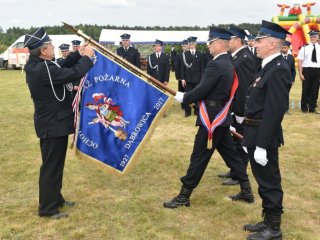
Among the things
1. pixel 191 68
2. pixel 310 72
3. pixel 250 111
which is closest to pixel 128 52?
pixel 191 68

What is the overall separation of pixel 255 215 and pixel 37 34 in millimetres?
3341

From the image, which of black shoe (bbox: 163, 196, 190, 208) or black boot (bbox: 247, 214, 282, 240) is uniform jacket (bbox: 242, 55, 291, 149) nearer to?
black boot (bbox: 247, 214, 282, 240)

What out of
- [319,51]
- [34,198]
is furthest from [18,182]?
[319,51]

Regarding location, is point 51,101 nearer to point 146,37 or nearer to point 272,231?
point 272,231

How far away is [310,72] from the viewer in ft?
36.0

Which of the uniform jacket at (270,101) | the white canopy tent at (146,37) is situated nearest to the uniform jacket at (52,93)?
the uniform jacket at (270,101)

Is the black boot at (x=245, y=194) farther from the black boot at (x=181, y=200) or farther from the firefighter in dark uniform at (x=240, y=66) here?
the firefighter in dark uniform at (x=240, y=66)

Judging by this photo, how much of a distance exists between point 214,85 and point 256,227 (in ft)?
5.53

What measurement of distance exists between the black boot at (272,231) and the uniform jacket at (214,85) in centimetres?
131

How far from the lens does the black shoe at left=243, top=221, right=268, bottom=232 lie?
4016mm

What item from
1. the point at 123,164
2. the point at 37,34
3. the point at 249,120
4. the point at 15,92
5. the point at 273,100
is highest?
the point at 37,34

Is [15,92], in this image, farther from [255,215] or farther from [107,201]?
[255,215]

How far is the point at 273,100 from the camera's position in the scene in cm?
343

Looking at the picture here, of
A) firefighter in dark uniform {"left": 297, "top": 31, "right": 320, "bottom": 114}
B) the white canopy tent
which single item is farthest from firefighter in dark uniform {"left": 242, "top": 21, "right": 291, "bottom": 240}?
the white canopy tent
